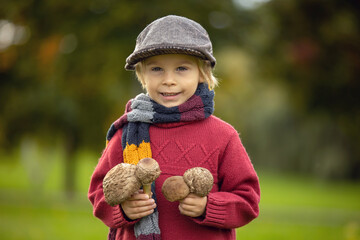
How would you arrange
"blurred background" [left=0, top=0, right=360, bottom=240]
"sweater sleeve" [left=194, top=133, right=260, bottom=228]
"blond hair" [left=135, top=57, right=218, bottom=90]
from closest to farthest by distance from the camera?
"sweater sleeve" [left=194, top=133, right=260, bottom=228] < "blond hair" [left=135, top=57, right=218, bottom=90] < "blurred background" [left=0, top=0, right=360, bottom=240]

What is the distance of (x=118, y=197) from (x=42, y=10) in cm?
686

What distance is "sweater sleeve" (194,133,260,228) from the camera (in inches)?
81.3

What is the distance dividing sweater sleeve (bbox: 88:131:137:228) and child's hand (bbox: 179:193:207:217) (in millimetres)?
340

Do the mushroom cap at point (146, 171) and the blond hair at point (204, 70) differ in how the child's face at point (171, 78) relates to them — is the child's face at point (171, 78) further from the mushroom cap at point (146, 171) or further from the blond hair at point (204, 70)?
the mushroom cap at point (146, 171)

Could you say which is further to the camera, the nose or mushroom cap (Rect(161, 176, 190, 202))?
the nose

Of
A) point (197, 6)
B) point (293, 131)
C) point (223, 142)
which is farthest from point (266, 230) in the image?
point (293, 131)

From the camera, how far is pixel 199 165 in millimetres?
2188

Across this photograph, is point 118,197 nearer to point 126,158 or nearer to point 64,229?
point 126,158

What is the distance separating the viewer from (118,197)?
73.7 inches

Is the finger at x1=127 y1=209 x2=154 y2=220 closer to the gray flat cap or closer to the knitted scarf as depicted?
the knitted scarf

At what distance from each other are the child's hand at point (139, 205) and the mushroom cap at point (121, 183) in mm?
A: 88

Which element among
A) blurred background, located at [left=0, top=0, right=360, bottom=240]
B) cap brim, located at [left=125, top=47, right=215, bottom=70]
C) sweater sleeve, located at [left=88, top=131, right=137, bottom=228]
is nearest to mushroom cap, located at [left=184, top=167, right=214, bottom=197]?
sweater sleeve, located at [left=88, top=131, right=137, bottom=228]

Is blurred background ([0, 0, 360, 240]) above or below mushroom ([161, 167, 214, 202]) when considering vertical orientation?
above

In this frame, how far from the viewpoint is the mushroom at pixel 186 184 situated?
6.20ft
